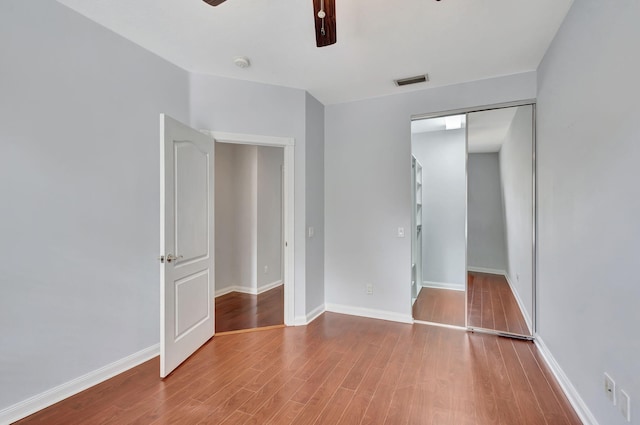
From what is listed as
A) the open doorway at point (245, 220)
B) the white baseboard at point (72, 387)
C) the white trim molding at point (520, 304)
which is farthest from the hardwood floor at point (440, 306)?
the white baseboard at point (72, 387)

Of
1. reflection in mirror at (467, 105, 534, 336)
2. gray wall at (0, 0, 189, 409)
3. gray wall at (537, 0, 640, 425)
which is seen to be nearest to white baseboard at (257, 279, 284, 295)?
gray wall at (0, 0, 189, 409)

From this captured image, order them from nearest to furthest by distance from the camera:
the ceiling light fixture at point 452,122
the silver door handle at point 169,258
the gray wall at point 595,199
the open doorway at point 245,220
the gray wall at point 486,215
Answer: the gray wall at point 595,199 → the silver door handle at point 169,258 → the gray wall at point 486,215 → the ceiling light fixture at point 452,122 → the open doorway at point 245,220

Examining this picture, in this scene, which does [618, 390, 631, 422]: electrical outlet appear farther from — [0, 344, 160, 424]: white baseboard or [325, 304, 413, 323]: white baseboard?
[0, 344, 160, 424]: white baseboard

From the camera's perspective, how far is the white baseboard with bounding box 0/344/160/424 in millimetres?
1760

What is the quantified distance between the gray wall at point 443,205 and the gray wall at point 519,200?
116cm

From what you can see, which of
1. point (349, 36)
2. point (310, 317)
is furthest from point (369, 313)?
point (349, 36)

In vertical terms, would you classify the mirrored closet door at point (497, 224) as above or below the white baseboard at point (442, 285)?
above

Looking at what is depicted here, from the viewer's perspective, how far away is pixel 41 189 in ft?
6.20

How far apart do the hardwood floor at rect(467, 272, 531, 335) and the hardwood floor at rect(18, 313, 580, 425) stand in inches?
10.0

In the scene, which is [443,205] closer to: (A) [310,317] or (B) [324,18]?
(A) [310,317]

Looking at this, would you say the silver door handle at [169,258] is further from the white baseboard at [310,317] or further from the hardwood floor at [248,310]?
the white baseboard at [310,317]

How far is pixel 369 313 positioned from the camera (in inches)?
142

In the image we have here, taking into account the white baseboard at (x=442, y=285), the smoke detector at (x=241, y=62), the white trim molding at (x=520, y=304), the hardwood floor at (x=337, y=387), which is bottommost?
the hardwood floor at (x=337, y=387)

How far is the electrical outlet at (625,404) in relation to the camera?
1.33 metres
